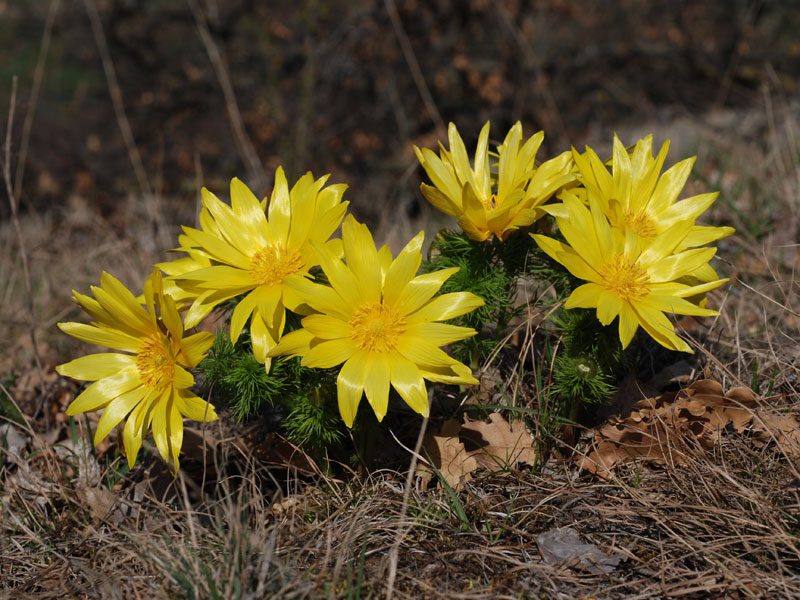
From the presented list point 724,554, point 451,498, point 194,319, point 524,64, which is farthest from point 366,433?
point 524,64

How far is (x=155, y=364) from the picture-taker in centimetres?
168

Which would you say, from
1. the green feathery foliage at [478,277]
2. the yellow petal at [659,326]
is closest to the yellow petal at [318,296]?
the green feathery foliage at [478,277]

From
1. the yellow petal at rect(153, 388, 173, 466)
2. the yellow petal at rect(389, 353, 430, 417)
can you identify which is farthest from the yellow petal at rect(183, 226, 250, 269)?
the yellow petal at rect(389, 353, 430, 417)

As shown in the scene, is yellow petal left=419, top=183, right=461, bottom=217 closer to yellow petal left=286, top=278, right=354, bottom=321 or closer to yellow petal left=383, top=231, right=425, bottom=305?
yellow petal left=383, top=231, right=425, bottom=305

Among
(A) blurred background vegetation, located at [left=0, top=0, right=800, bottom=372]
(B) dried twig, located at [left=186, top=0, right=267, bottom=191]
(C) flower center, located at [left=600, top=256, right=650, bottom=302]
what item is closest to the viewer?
(C) flower center, located at [left=600, top=256, right=650, bottom=302]

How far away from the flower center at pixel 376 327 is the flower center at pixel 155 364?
0.45 metres

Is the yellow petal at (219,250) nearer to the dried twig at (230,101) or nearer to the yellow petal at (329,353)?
the yellow petal at (329,353)

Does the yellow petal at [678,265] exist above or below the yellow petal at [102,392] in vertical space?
below

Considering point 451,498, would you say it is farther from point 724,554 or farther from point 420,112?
point 420,112

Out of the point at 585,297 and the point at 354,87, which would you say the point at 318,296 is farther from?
the point at 354,87

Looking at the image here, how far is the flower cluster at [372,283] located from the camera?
154cm

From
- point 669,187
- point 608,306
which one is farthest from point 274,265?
point 669,187

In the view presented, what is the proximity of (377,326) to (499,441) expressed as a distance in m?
0.62

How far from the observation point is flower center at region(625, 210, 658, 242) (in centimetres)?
175
